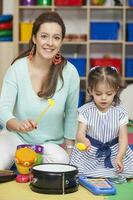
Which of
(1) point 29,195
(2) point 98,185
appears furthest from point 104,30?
(1) point 29,195

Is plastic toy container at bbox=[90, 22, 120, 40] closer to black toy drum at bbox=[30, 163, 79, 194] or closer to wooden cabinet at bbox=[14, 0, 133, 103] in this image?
wooden cabinet at bbox=[14, 0, 133, 103]

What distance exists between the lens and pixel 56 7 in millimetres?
3773

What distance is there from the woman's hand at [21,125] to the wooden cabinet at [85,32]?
2056mm

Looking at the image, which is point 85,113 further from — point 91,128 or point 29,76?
point 29,76

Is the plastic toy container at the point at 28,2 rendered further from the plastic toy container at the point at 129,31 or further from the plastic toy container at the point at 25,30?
the plastic toy container at the point at 129,31

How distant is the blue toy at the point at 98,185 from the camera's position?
151cm

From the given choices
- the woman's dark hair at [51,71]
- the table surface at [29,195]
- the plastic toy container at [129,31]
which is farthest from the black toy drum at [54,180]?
the plastic toy container at [129,31]

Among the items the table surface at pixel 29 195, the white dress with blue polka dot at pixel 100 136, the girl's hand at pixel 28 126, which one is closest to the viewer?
the table surface at pixel 29 195

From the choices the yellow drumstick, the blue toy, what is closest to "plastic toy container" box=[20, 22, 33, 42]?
the yellow drumstick

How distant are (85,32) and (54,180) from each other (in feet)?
8.69

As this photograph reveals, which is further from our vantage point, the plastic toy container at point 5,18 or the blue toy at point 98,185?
the plastic toy container at point 5,18

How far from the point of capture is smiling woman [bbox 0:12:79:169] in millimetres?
1861

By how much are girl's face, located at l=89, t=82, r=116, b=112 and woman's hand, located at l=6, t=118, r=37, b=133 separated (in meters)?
0.26

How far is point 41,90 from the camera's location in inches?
74.9
